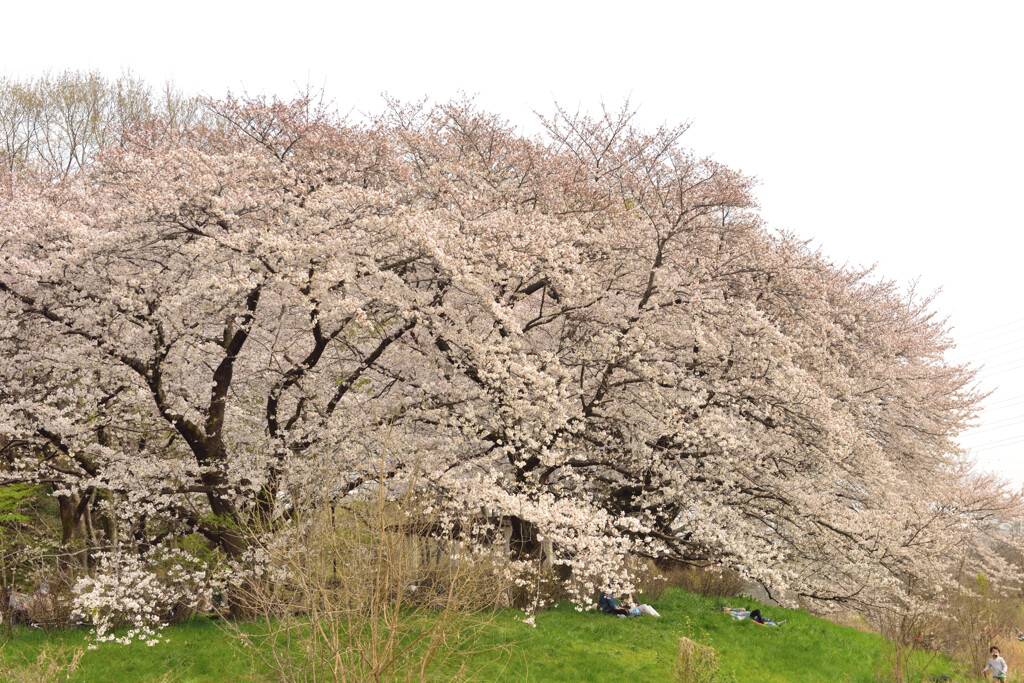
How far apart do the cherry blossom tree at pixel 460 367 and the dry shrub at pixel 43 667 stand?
1.97 metres

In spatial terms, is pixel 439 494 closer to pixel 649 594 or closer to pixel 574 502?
pixel 574 502

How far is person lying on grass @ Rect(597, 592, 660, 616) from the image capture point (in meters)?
14.1

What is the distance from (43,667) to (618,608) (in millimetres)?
9712

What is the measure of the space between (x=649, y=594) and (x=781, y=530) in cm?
450

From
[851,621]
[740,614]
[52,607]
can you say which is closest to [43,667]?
[52,607]

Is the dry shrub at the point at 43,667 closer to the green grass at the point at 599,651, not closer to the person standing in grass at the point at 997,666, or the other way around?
the green grass at the point at 599,651

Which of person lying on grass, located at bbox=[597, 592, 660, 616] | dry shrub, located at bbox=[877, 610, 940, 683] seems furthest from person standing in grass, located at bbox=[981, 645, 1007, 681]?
person lying on grass, located at bbox=[597, 592, 660, 616]

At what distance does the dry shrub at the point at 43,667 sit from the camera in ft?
25.9

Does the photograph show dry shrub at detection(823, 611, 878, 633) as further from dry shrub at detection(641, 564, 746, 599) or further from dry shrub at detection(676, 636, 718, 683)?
dry shrub at detection(676, 636, 718, 683)

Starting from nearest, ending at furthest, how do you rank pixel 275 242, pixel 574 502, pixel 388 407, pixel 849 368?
pixel 275 242 < pixel 574 502 < pixel 388 407 < pixel 849 368

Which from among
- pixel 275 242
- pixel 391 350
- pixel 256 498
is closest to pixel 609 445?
pixel 391 350

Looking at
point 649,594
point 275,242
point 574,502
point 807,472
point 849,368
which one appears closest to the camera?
point 275,242

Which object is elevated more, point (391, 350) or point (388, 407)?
point (391, 350)

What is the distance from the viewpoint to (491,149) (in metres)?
17.5
